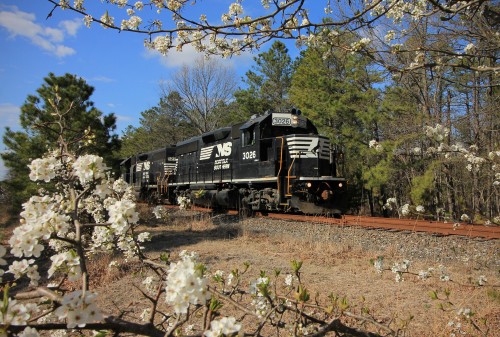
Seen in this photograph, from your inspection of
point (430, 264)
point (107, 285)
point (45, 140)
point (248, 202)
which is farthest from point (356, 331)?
point (45, 140)

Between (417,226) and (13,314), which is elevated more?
(13,314)

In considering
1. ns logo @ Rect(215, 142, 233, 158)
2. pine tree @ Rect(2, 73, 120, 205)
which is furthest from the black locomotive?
pine tree @ Rect(2, 73, 120, 205)

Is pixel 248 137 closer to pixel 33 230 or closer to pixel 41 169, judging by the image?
pixel 41 169

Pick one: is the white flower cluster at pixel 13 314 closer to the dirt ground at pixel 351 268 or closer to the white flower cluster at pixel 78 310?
the white flower cluster at pixel 78 310

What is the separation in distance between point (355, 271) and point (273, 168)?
21.0ft

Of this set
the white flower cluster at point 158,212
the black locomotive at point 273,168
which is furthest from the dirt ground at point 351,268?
the black locomotive at point 273,168

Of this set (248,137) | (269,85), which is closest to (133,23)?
(248,137)

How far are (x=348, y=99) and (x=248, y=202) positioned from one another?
7387mm

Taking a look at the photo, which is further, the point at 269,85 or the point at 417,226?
the point at 269,85

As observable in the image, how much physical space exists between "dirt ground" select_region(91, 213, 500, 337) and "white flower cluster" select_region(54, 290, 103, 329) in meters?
2.23

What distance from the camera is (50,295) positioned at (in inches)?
64.3

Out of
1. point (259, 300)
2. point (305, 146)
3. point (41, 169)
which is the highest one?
point (305, 146)

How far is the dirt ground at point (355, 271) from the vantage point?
15.8 ft

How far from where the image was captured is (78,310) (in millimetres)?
1438
